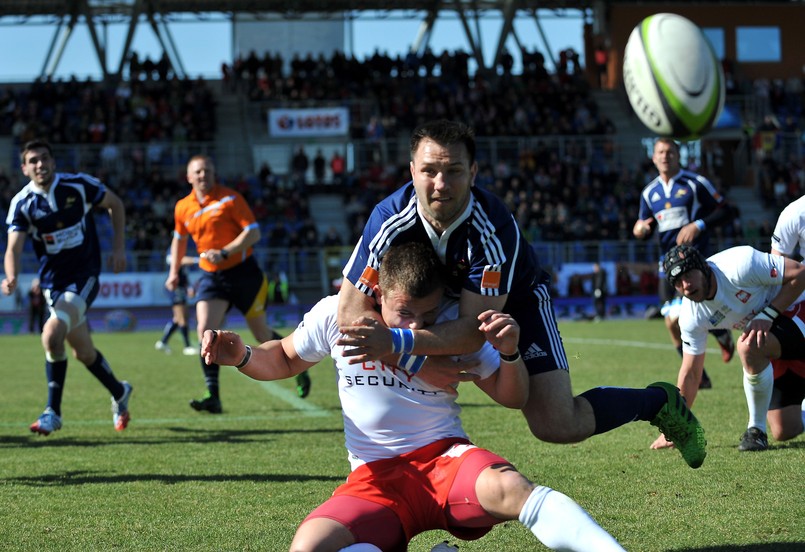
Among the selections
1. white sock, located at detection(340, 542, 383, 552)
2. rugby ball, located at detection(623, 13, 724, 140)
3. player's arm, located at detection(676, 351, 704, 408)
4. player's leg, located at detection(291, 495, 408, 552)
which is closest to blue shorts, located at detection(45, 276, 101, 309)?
player's arm, located at detection(676, 351, 704, 408)

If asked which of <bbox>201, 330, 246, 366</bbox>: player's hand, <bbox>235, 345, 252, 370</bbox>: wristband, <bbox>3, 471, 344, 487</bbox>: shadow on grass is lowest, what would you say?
<bbox>3, 471, 344, 487</bbox>: shadow on grass

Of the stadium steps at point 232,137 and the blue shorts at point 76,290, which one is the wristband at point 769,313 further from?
the stadium steps at point 232,137

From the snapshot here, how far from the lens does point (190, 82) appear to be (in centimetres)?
3897

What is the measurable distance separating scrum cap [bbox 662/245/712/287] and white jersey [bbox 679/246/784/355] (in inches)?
7.1

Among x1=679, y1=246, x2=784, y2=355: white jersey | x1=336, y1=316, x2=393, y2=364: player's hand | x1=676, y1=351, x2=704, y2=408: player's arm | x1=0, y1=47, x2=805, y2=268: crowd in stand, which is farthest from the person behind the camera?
x1=0, y1=47, x2=805, y2=268: crowd in stand

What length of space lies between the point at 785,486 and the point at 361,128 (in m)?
31.3

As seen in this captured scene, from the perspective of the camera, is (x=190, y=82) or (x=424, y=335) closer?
(x=424, y=335)

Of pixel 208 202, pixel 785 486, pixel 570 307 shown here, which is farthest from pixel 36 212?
pixel 570 307

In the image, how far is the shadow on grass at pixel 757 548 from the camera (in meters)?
4.17

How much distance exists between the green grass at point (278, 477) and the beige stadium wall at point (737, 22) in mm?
32403

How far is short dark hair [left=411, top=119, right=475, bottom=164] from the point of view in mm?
4082

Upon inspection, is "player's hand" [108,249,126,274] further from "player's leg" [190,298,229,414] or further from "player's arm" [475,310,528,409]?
"player's arm" [475,310,528,409]

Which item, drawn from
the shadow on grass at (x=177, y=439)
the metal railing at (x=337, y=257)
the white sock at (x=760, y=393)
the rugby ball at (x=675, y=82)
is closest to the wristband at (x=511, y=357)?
the white sock at (x=760, y=393)

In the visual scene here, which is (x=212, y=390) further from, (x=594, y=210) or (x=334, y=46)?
(x=334, y=46)
